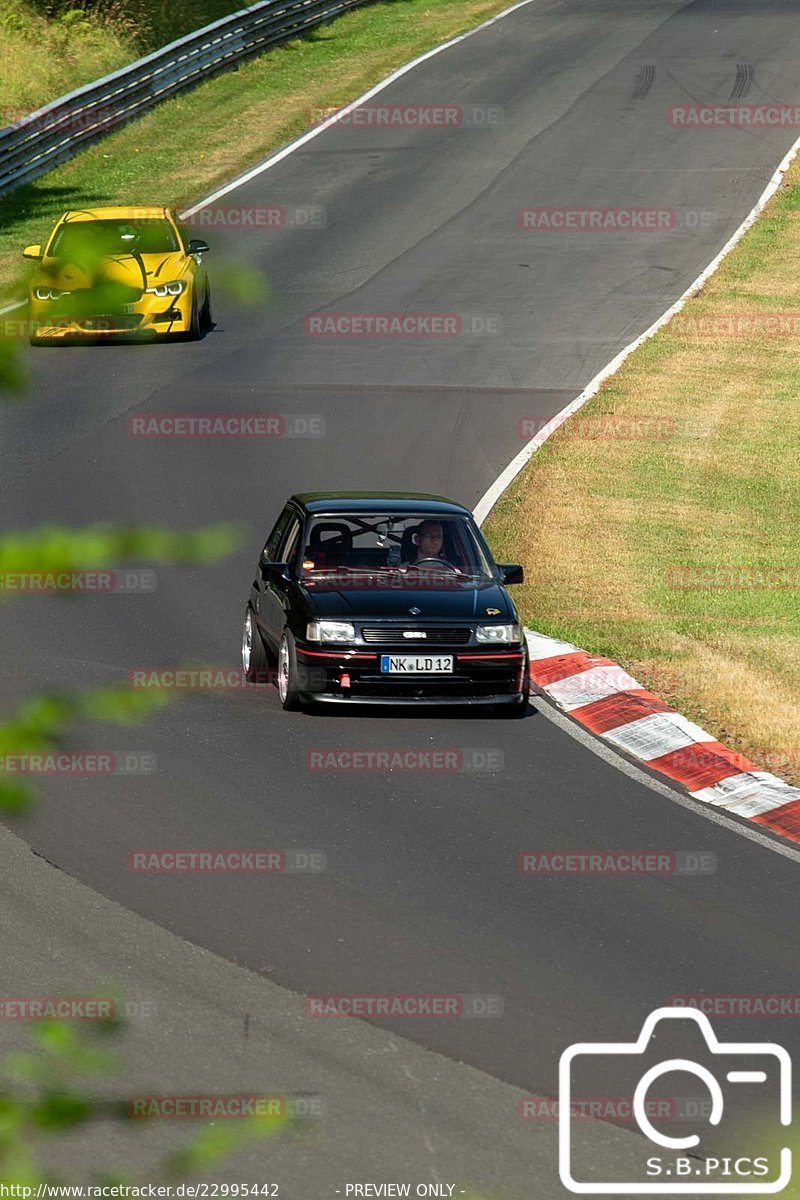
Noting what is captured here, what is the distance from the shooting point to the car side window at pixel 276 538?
14617 millimetres

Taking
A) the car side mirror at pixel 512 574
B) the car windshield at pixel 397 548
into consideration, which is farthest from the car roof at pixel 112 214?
the car side mirror at pixel 512 574

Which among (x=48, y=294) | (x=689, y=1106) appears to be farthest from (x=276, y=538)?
(x=48, y=294)

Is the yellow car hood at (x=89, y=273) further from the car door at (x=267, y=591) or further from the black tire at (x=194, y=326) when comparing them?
the black tire at (x=194, y=326)

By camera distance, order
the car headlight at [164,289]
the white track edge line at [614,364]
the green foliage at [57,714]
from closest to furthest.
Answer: the green foliage at [57,714] → the car headlight at [164,289] → the white track edge line at [614,364]

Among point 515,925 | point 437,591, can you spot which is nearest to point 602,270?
point 437,591

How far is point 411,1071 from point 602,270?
25.4 metres

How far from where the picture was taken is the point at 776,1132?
6.51 meters

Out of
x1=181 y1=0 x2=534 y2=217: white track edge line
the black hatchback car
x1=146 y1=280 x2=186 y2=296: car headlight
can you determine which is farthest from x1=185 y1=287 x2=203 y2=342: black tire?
the black hatchback car

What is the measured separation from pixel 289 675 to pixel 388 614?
84 centimetres

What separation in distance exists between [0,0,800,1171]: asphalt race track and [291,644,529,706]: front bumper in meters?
0.24

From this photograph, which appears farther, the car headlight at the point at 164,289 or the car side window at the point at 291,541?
the car side window at the point at 291,541

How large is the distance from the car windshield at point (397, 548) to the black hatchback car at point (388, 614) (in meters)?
0.01

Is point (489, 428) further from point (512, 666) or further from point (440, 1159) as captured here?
point (440, 1159)

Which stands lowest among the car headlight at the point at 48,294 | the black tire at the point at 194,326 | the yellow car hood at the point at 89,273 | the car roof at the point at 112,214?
the black tire at the point at 194,326
